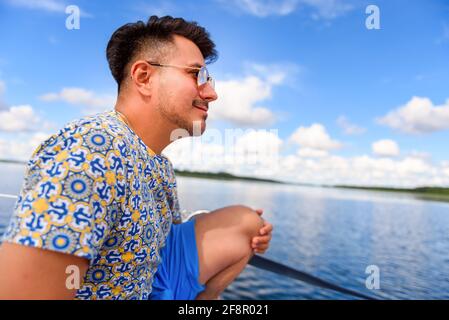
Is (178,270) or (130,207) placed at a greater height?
(130,207)

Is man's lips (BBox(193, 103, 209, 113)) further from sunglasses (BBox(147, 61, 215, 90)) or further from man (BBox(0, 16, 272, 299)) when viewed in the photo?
sunglasses (BBox(147, 61, 215, 90))

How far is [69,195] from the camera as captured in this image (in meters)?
0.96

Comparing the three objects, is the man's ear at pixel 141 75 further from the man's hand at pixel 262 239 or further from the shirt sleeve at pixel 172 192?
the man's hand at pixel 262 239

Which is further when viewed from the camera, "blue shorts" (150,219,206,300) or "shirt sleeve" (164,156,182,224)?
"shirt sleeve" (164,156,182,224)

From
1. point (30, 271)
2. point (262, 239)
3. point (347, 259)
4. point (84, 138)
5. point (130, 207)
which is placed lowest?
point (347, 259)

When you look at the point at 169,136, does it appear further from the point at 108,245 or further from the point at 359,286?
the point at 359,286

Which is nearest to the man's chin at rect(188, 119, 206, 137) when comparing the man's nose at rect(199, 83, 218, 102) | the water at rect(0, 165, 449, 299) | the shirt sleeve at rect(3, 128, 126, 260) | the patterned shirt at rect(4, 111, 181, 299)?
the man's nose at rect(199, 83, 218, 102)

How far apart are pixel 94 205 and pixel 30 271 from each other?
0.80 feet

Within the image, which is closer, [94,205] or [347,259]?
[94,205]

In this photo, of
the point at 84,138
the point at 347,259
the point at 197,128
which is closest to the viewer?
the point at 84,138

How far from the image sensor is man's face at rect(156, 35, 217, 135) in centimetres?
170

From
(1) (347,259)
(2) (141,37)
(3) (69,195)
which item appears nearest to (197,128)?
(2) (141,37)

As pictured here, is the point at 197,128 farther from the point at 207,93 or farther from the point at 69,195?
the point at 69,195

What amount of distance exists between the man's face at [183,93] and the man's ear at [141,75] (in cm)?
6
